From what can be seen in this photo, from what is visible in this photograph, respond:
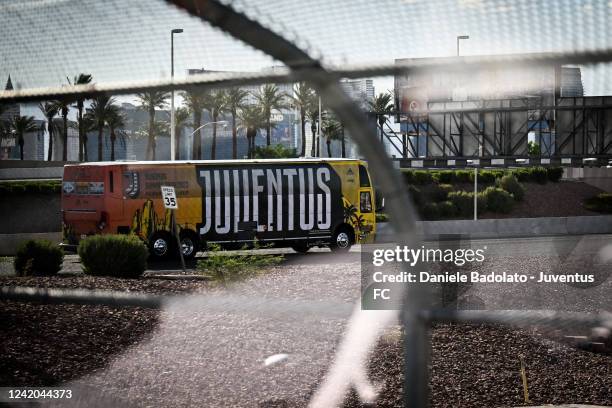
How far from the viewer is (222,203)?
90.2ft

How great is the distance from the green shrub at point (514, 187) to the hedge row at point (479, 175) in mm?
1217

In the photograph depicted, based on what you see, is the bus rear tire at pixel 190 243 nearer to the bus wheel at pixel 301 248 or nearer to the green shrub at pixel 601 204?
the bus wheel at pixel 301 248

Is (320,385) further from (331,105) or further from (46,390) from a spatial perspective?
(331,105)

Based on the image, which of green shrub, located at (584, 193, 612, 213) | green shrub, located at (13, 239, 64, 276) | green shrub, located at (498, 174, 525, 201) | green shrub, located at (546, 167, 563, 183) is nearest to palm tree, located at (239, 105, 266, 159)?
green shrub, located at (13, 239, 64, 276)

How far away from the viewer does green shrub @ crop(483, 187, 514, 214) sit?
154 feet

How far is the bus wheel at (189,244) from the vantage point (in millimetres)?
27172

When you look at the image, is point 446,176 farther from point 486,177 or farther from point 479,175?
point 486,177

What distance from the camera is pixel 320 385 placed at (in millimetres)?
8273

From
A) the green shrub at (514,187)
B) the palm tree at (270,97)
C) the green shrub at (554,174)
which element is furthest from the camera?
the green shrub at (554,174)

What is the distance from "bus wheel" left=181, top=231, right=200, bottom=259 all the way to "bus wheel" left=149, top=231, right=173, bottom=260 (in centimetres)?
44

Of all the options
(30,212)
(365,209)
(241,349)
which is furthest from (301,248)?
(30,212)

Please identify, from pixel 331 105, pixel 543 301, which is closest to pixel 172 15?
pixel 331 105

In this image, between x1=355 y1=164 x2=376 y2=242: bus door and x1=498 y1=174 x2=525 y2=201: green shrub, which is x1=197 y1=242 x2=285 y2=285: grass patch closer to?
x1=355 y1=164 x2=376 y2=242: bus door

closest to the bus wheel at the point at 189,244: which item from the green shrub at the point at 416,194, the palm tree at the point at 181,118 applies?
the palm tree at the point at 181,118
